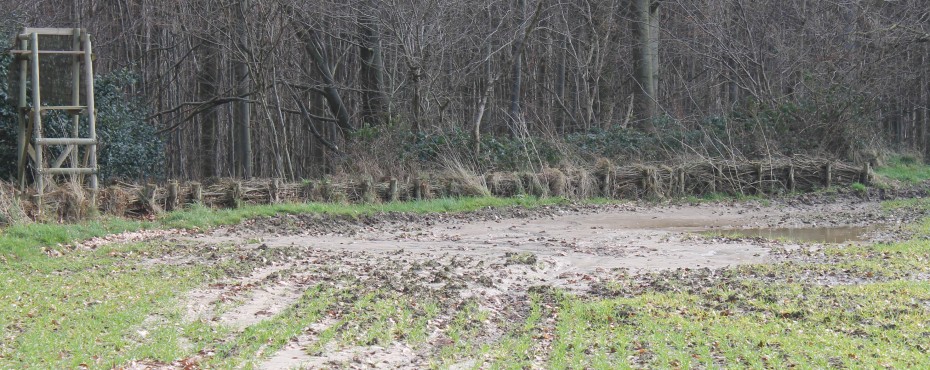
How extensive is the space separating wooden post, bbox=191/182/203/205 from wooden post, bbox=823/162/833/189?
Result: 50.3 ft

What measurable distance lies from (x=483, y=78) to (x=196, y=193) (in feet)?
66.6

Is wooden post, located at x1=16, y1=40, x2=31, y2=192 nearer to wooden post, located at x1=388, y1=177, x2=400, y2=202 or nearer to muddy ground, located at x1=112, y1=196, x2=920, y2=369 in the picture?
muddy ground, located at x1=112, y1=196, x2=920, y2=369

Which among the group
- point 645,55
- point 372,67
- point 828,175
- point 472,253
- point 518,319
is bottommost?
point 518,319

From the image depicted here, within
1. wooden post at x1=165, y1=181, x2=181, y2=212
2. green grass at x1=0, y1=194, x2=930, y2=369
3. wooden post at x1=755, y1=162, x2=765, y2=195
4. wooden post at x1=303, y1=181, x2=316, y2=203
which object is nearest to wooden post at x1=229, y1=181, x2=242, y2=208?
wooden post at x1=165, y1=181, x2=181, y2=212

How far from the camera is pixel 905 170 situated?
2698 cm

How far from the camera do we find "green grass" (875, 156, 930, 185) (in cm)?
2520

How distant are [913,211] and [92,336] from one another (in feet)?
55.9

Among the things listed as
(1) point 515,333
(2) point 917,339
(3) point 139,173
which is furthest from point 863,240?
(3) point 139,173

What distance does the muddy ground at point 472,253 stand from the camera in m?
8.97

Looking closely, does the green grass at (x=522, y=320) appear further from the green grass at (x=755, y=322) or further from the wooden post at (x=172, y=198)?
the wooden post at (x=172, y=198)

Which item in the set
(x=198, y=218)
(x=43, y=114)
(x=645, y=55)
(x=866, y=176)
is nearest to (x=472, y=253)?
(x=198, y=218)

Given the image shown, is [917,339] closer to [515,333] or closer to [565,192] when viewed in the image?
[515,333]

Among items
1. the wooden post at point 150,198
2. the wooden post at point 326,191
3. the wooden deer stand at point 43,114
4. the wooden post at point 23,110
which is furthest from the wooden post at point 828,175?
the wooden post at point 23,110

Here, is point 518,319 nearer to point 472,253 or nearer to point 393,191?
point 472,253
